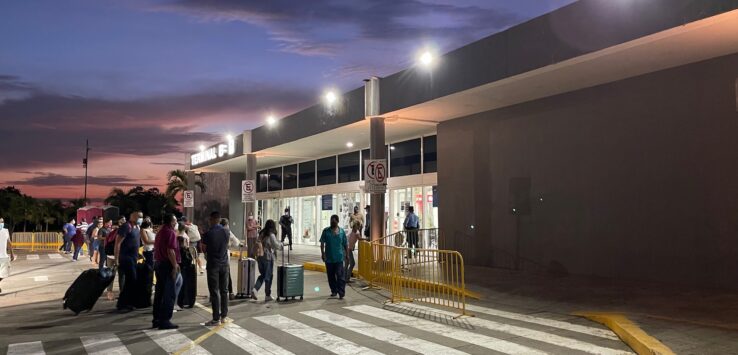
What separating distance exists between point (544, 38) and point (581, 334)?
22.6 feet

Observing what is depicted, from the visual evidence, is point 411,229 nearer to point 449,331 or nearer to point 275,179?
point 449,331

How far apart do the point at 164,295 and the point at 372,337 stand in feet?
11.1

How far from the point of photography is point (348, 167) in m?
27.4

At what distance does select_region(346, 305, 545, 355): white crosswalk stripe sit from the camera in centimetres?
743

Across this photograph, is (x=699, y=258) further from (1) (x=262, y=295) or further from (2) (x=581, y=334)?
(1) (x=262, y=295)

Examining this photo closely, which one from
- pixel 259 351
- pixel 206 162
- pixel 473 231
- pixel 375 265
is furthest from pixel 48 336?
pixel 206 162

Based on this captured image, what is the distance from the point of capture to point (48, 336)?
8484 millimetres

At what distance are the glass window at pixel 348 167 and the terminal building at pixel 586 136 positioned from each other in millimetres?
5189

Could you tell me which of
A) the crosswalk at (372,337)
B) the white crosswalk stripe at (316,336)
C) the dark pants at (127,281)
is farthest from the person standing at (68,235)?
the white crosswalk stripe at (316,336)

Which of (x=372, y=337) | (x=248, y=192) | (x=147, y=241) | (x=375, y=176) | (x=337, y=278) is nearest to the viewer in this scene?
(x=372, y=337)

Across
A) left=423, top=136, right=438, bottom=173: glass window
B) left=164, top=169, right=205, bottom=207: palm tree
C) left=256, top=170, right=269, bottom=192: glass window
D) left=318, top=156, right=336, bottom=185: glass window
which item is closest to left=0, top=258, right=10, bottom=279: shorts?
left=423, top=136, right=438, bottom=173: glass window

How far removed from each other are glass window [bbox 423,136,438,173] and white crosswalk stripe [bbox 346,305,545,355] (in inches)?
421

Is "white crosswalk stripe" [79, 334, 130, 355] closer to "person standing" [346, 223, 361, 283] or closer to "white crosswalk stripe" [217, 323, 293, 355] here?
"white crosswalk stripe" [217, 323, 293, 355]

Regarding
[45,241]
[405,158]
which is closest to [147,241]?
[405,158]
